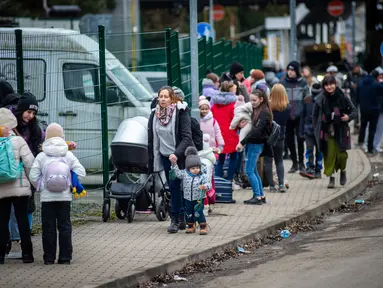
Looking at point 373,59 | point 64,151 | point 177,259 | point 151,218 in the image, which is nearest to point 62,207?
point 64,151

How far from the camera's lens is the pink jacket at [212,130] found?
15992 millimetres

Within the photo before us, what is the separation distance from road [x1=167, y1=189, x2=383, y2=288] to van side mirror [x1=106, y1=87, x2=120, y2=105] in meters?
4.14

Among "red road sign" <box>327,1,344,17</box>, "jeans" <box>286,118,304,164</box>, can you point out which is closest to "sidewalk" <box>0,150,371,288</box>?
"jeans" <box>286,118,304,164</box>

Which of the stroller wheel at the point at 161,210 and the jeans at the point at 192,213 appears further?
the stroller wheel at the point at 161,210

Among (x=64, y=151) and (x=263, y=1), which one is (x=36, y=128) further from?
(x=263, y=1)

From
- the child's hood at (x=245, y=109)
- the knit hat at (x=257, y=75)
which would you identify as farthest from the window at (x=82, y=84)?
the knit hat at (x=257, y=75)

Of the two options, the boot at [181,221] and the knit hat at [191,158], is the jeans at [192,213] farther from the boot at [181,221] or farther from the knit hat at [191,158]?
the knit hat at [191,158]

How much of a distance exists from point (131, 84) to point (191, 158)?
5.39 meters

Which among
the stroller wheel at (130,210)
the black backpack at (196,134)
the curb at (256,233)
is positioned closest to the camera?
the curb at (256,233)

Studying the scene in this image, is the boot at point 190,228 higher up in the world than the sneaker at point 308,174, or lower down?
higher up

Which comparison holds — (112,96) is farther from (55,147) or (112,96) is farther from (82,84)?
(55,147)

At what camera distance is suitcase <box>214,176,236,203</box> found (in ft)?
51.9

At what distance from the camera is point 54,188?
10.7 meters

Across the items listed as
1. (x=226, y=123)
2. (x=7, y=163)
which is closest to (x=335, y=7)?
(x=226, y=123)
